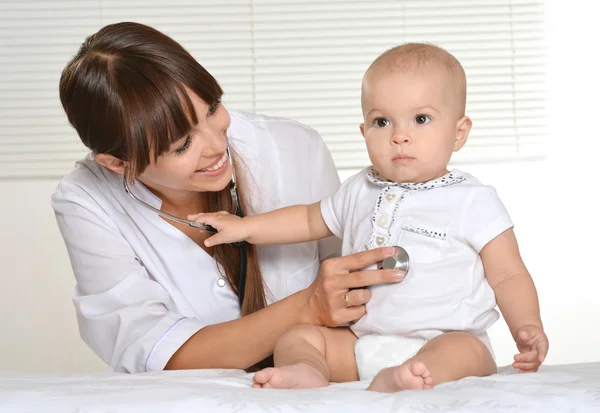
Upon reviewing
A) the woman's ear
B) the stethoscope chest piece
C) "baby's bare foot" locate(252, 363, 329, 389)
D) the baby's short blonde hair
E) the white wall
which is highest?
the baby's short blonde hair

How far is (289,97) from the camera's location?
3918 millimetres

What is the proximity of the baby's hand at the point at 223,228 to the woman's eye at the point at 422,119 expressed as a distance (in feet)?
1.45

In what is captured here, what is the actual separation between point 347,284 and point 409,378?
1.17 feet

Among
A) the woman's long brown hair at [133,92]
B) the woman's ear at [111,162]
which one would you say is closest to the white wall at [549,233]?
the woman's ear at [111,162]

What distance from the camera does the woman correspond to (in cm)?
162

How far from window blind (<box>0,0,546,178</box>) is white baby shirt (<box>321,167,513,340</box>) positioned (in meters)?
2.33

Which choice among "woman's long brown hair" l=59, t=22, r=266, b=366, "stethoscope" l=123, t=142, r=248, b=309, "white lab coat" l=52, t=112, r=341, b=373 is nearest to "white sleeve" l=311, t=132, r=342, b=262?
"white lab coat" l=52, t=112, r=341, b=373

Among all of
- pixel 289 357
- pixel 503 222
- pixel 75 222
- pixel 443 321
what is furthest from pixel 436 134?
pixel 75 222

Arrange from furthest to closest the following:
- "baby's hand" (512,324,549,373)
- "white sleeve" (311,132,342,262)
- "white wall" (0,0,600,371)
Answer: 1. "white wall" (0,0,600,371)
2. "white sleeve" (311,132,342,262)
3. "baby's hand" (512,324,549,373)

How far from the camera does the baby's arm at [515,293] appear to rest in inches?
54.0

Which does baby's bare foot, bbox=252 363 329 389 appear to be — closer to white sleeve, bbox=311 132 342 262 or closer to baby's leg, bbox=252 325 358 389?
baby's leg, bbox=252 325 358 389

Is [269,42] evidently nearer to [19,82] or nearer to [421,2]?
[421,2]

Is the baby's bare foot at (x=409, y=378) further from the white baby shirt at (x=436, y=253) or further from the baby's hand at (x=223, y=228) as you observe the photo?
the baby's hand at (x=223, y=228)

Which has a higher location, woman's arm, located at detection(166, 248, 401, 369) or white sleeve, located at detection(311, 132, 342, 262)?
white sleeve, located at detection(311, 132, 342, 262)
